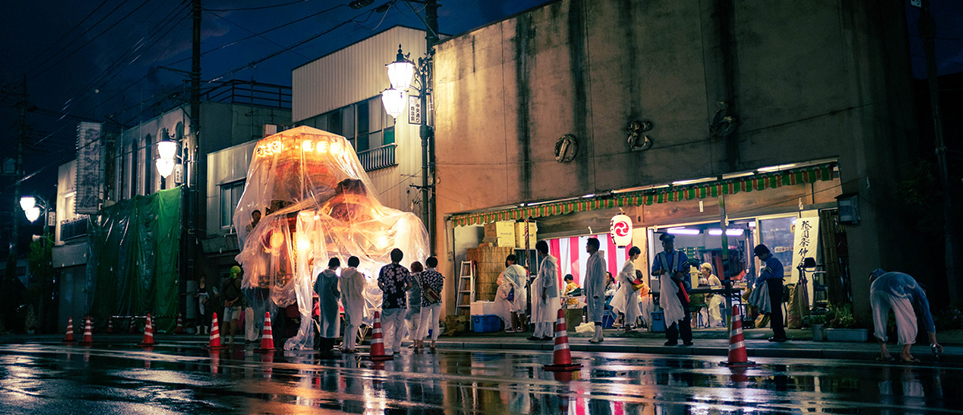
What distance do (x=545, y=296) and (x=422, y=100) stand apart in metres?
8.57

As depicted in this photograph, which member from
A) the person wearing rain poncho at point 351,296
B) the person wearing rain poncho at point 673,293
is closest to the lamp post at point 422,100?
the person wearing rain poncho at point 351,296

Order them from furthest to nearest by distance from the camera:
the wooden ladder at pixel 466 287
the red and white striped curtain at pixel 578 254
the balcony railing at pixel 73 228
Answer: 1. the balcony railing at pixel 73 228
2. the red and white striped curtain at pixel 578 254
3. the wooden ladder at pixel 466 287

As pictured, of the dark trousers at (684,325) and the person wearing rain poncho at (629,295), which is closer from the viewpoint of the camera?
the dark trousers at (684,325)

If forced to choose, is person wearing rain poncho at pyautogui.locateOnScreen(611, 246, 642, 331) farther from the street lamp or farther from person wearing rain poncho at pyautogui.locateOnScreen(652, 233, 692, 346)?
the street lamp

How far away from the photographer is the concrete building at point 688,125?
15812mm

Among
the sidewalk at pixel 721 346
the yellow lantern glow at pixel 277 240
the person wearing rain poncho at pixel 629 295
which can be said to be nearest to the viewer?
the sidewalk at pixel 721 346

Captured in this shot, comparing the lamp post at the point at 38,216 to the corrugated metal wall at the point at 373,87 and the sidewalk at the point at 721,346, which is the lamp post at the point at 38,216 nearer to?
the corrugated metal wall at the point at 373,87

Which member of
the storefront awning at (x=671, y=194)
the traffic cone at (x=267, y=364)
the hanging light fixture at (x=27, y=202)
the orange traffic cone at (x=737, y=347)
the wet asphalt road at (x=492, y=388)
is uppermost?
the hanging light fixture at (x=27, y=202)

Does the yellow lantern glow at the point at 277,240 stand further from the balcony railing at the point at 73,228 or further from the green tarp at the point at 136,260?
the balcony railing at the point at 73,228

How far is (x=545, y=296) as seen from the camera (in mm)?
16719

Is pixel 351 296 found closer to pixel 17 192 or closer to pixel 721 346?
pixel 721 346

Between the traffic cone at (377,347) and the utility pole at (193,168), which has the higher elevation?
the utility pole at (193,168)

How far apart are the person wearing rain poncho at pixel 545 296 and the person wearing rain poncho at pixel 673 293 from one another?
2566 mm

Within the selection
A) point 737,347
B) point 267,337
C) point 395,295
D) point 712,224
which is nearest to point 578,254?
point 712,224
